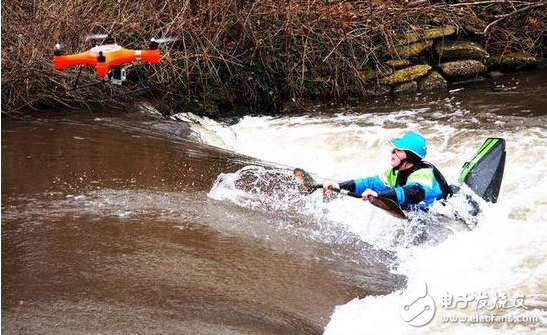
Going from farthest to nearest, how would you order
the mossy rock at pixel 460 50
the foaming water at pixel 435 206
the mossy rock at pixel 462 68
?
1. the mossy rock at pixel 460 50
2. the mossy rock at pixel 462 68
3. the foaming water at pixel 435 206

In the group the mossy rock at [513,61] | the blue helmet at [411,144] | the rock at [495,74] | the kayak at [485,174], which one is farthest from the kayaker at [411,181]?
the mossy rock at [513,61]

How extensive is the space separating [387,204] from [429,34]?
7.47 meters

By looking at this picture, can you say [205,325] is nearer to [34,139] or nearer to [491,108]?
[34,139]

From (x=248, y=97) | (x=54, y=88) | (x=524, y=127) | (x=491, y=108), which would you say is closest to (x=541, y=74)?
(x=491, y=108)

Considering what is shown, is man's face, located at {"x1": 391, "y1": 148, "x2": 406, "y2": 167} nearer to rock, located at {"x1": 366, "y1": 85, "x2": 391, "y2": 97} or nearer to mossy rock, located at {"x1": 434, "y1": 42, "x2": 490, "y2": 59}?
rock, located at {"x1": 366, "y1": 85, "x2": 391, "y2": 97}

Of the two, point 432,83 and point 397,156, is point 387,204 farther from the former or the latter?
point 432,83

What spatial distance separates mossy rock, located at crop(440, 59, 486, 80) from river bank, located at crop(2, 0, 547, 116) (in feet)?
0.06

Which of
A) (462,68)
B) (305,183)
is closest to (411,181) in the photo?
(305,183)

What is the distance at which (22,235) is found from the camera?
4938 millimetres

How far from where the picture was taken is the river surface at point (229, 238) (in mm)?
4137

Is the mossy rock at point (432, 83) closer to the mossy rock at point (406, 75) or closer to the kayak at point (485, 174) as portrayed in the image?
the mossy rock at point (406, 75)

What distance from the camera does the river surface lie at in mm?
4137

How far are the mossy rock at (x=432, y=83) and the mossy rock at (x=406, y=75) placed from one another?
0.11 m

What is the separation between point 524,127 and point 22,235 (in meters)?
6.63
